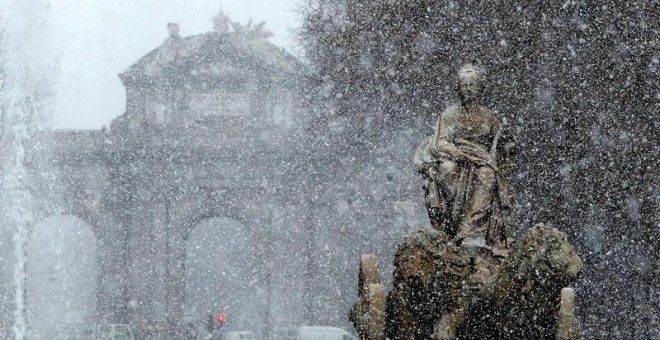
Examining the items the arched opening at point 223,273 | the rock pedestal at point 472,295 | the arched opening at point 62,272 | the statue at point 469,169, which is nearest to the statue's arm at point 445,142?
the statue at point 469,169

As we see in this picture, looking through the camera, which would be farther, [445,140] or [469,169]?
[445,140]

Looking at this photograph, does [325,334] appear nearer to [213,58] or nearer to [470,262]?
[470,262]

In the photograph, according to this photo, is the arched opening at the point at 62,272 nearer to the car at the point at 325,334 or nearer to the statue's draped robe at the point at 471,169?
the car at the point at 325,334

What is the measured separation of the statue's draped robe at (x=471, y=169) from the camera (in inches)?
362

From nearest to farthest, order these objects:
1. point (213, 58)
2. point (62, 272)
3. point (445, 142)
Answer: point (445, 142), point (213, 58), point (62, 272)

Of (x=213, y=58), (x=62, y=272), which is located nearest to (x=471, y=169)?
(x=213, y=58)

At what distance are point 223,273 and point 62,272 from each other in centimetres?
717

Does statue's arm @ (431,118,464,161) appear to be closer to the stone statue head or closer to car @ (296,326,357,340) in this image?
the stone statue head

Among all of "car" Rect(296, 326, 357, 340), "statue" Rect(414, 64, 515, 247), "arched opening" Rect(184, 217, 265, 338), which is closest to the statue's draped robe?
"statue" Rect(414, 64, 515, 247)

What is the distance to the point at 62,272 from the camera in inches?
1902

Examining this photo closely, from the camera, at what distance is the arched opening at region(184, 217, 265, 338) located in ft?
143

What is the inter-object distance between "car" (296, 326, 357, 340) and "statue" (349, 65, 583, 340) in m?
13.8

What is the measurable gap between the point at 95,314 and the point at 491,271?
35.8m

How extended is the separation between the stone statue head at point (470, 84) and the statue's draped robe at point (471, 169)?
0.11m
